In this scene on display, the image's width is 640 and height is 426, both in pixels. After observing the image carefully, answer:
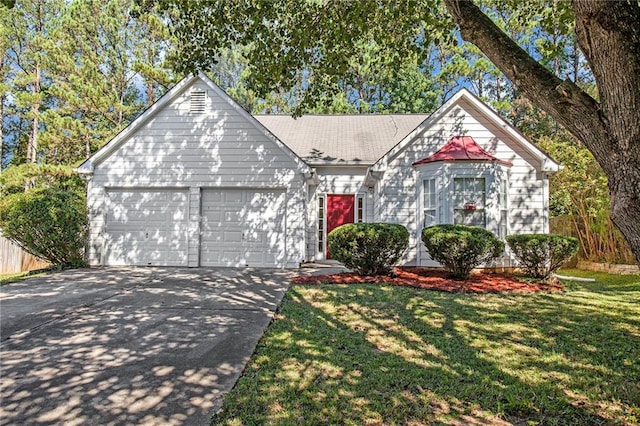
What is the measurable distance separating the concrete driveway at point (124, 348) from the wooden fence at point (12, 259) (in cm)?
642

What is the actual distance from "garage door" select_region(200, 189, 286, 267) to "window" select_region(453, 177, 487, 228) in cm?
499

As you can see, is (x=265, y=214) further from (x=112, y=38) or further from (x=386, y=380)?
(x=112, y=38)

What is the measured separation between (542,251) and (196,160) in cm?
977

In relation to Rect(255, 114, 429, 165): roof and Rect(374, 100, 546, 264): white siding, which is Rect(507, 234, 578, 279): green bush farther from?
Rect(255, 114, 429, 165): roof

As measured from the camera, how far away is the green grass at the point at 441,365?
9.25 feet

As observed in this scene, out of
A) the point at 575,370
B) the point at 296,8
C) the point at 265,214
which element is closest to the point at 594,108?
the point at 575,370

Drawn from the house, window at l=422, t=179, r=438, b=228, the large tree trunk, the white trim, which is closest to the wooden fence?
the house

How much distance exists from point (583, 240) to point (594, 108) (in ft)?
40.7

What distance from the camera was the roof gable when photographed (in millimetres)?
10805

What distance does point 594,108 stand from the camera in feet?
8.20

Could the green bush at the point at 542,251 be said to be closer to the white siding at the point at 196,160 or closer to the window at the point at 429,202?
the window at the point at 429,202

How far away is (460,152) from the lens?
33.0ft

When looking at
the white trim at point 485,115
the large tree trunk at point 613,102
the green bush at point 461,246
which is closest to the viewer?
the large tree trunk at point 613,102

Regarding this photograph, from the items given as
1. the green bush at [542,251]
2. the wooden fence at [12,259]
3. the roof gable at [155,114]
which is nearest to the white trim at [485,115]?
the roof gable at [155,114]
